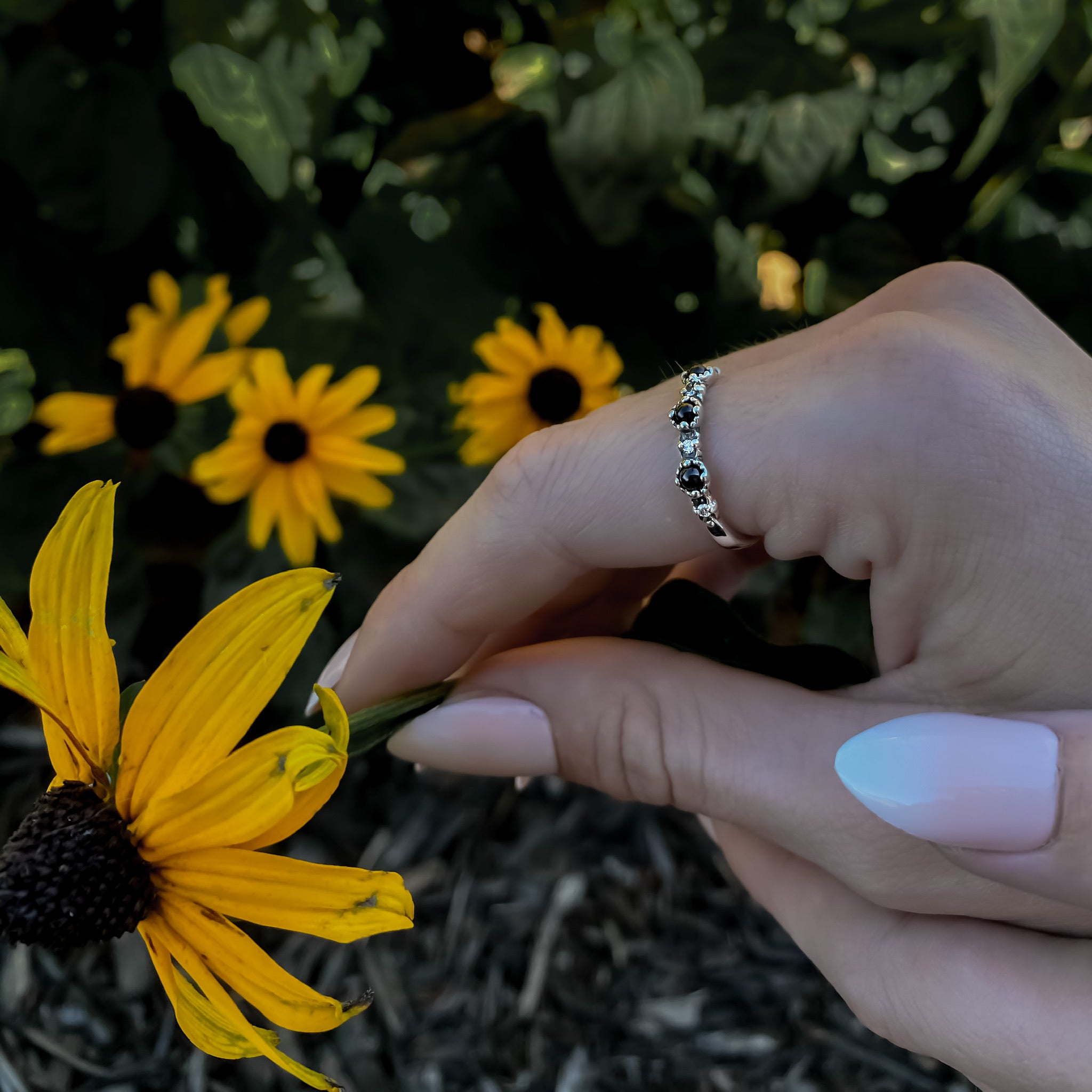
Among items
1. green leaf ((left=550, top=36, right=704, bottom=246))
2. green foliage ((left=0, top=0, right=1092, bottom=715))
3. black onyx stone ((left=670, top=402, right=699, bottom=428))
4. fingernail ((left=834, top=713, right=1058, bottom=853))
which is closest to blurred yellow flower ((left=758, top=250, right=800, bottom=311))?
green foliage ((left=0, top=0, right=1092, bottom=715))

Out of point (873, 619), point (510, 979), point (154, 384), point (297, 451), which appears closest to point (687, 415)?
point (873, 619)

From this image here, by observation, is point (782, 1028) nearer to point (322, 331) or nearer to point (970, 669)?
point (970, 669)

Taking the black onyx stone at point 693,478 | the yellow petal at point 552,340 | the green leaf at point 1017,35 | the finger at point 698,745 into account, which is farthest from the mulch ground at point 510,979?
the green leaf at point 1017,35

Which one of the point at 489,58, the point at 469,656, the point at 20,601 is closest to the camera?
the point at 469,656

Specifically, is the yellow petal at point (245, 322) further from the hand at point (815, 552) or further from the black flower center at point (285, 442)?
the hand at point (815, 552)

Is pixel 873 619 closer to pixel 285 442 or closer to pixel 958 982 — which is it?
pixel 958 982

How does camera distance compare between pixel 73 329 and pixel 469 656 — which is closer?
pixel 469 656

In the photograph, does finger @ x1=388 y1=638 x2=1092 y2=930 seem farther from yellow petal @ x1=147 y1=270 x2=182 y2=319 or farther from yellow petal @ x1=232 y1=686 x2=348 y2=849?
yellow petal @ x1=147 y1=270 x2=182 y2=319

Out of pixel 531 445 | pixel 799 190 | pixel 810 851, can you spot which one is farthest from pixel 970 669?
pixel 799 190

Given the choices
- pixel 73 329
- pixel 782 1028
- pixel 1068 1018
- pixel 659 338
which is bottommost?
pixel 782 1028
